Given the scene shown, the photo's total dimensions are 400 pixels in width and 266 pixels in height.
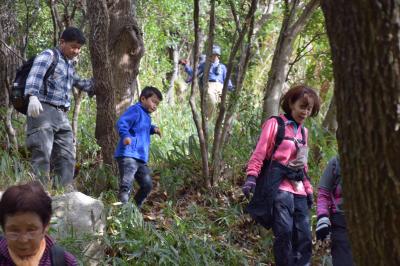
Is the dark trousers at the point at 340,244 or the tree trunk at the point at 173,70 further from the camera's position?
the tree trunk at the point at 173,70

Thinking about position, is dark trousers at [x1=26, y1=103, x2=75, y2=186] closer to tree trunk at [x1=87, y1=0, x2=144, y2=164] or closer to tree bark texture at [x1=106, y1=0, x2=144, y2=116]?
tree trunk at [x1=87, y1=0, x2=144, y2=164]

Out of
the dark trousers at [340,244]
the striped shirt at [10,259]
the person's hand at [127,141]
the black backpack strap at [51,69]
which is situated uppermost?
the black backpack strap at [51,69]

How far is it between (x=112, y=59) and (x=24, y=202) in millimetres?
4775

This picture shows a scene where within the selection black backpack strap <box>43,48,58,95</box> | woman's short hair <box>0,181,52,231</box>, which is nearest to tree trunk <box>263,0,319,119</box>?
black backpack strap <box>43,48,58,95</box>

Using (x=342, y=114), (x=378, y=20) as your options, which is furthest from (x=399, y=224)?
(x=378, y=20)

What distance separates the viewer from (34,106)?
5.97 meters

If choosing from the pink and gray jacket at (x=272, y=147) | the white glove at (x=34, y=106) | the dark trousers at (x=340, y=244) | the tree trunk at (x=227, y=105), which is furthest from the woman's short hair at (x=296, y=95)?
the white glove at (x=34, y=106)

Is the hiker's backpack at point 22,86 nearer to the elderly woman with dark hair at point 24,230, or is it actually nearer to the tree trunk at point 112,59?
the tree trunk at point 112,59

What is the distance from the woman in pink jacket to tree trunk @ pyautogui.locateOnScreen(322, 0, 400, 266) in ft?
8.36

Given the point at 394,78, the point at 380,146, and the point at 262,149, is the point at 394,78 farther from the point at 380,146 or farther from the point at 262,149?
the point at 262,149

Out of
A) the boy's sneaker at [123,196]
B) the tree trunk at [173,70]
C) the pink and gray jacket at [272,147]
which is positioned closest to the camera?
the pink and gray jacket at [272,147]

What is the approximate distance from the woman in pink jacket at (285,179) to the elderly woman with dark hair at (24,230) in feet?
7.48

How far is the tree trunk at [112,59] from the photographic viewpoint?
6848mm

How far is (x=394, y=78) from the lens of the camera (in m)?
2.29
